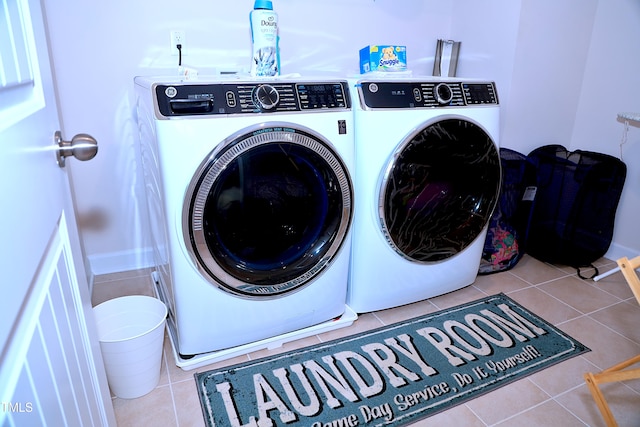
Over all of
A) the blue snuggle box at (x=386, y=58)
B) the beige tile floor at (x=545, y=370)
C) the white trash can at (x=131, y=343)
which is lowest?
the beige tile floor at (x=545, y=370)

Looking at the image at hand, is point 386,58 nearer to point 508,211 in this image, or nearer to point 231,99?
point 231,99

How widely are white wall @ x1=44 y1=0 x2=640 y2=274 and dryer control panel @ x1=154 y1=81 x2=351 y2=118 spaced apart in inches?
31.5

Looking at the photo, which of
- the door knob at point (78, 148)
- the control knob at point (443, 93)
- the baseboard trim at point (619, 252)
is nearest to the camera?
the door knob at point (78, 148)

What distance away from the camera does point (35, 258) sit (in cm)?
54

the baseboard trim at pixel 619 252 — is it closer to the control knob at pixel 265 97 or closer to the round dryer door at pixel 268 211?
the round dryer door at pixel 268 211

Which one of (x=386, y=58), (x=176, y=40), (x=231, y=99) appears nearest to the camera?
(x=231, y=99)

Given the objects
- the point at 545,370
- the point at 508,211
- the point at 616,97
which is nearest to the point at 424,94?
the point at 508,211

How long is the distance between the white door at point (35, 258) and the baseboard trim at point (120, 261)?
4.79 feet

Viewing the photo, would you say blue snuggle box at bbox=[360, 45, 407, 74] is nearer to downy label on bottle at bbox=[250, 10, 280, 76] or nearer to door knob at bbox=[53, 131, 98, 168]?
downy label on bottle at bbox=[250, 10, 280, 76]

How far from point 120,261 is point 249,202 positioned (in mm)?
1167

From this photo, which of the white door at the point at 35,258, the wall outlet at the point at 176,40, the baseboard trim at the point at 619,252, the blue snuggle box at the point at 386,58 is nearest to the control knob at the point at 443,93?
the blue snuggle box at the point at 386,58

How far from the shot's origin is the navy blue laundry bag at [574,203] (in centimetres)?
216

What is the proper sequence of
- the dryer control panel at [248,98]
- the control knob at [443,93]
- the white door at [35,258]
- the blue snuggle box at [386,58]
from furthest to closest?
1. the blue snuggle box at [386,58]
2. the control knob at [443,93]
3. the dryer control panel at [248,98]
4. the white door at [35,258]

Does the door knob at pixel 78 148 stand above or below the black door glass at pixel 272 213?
above
